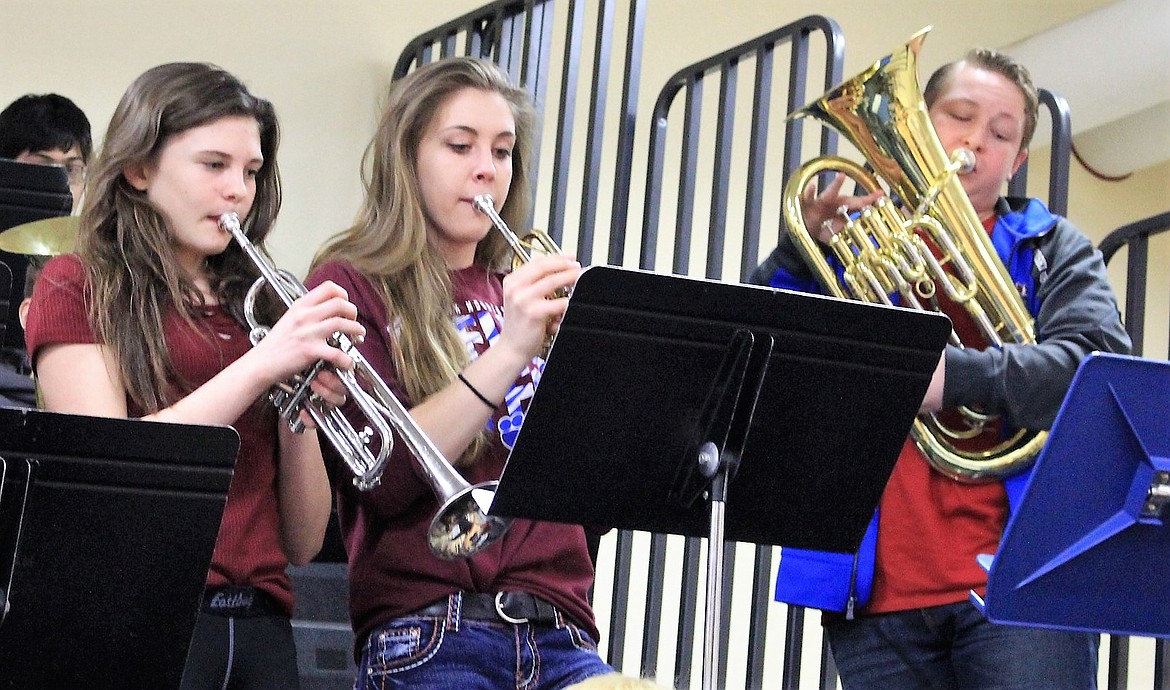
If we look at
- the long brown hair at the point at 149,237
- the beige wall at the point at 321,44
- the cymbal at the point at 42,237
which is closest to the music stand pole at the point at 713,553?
the long brown hair at the point at 149,237

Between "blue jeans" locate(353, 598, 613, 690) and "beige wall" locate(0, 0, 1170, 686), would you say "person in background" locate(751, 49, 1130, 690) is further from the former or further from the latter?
"beige wall" locate(0, 0, 1170, 686)

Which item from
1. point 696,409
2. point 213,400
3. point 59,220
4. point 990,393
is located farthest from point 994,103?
point 59,220

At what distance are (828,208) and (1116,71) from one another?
3.42m

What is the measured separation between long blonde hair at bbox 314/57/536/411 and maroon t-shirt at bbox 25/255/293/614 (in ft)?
0.71

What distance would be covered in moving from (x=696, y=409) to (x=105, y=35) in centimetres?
373

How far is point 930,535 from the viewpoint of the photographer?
233cm

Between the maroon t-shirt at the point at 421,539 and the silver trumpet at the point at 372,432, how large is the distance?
0.15 ft

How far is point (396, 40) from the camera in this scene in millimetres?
5555

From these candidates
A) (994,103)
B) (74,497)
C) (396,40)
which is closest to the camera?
(74,497)

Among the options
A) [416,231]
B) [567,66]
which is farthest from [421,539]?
[567,66]

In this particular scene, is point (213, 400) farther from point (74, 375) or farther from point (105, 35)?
point (105, 35)

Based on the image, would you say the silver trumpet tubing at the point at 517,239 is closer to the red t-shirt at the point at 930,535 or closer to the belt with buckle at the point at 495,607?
the belt with buckle at the point at 495,607

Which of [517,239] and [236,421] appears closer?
[236,421]

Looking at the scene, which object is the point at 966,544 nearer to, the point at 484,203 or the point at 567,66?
the point at 484,203
